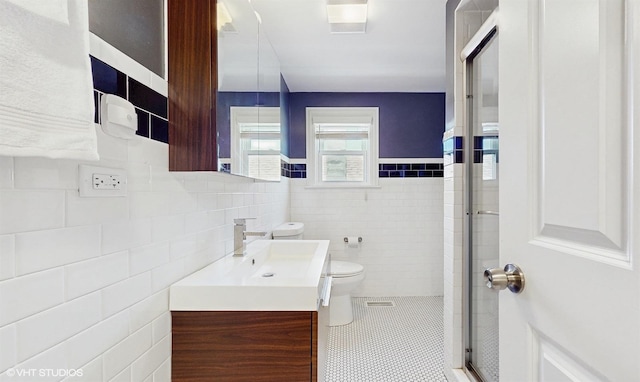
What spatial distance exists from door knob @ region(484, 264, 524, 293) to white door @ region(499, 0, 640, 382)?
17mm

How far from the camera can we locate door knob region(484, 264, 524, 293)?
76cm

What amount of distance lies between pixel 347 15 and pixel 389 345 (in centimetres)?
231

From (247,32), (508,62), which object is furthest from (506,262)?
(247,32)

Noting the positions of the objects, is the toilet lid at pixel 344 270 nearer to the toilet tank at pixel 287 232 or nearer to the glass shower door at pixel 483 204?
the toilet tank at pixel 287 232

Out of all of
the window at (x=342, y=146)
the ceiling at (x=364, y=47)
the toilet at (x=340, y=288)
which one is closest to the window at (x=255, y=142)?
the ceiling at (x=364, y=47)

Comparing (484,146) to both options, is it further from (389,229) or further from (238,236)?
(389,229)

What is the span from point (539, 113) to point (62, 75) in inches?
37.0

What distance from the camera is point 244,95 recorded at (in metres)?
1.54

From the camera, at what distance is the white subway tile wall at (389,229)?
11.5 ft

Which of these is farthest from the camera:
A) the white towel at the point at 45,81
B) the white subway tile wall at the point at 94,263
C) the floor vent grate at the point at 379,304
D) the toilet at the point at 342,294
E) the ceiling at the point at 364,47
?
the floor vent grate at the point at 379,304

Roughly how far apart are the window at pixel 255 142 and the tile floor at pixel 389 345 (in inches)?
52.4

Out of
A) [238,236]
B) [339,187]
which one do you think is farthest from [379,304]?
[238,236]

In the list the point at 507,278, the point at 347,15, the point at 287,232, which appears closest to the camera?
the point at 507,278

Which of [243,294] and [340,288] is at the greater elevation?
[243,294]
